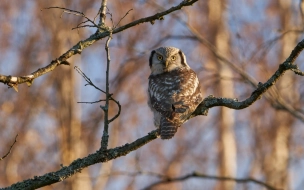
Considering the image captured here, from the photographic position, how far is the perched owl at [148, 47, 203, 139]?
18.8ft

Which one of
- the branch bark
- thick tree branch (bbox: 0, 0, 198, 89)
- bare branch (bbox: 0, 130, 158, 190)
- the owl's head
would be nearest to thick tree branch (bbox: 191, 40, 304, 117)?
the branch bark

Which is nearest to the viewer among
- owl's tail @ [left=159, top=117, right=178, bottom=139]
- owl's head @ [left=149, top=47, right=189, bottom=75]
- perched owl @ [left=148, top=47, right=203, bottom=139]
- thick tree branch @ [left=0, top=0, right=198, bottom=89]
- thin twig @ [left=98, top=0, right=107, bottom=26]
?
thick tree branch @ [left=0, top=0, right=198, bottom=89]

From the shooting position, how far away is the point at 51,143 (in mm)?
16891

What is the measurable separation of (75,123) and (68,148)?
1.92ft

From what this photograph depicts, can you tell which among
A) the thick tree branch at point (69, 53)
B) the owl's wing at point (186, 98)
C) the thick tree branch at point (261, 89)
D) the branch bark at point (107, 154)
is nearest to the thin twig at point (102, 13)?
the thick tree branch at point (69, 53)

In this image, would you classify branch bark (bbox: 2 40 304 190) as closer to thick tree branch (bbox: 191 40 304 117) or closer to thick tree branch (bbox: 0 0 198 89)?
thick tree branch (bbox: 191 40 304 117)

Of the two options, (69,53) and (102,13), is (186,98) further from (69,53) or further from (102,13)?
(69,53)

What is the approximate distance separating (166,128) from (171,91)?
2.79 feet

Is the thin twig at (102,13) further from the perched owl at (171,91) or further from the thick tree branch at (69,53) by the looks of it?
the perched owl at (171,91)

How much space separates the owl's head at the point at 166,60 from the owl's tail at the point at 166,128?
1.59 meters

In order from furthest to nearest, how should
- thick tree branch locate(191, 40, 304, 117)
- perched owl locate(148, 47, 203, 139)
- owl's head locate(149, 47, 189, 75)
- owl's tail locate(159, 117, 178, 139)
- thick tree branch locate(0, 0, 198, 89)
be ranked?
owl's head locate(149, 47, 189, 75) < perched owl locate(148, 47, 203, 139) < owl's tail locate(159, 117, 178, 139) < thick tree branch locate(191, 40, 304, 117) < thick tree branch locate(0, 0, 198, 89)

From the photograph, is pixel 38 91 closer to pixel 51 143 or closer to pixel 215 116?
pixel 51 143

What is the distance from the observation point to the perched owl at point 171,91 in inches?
225

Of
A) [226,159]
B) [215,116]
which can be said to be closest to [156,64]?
[226,159]
